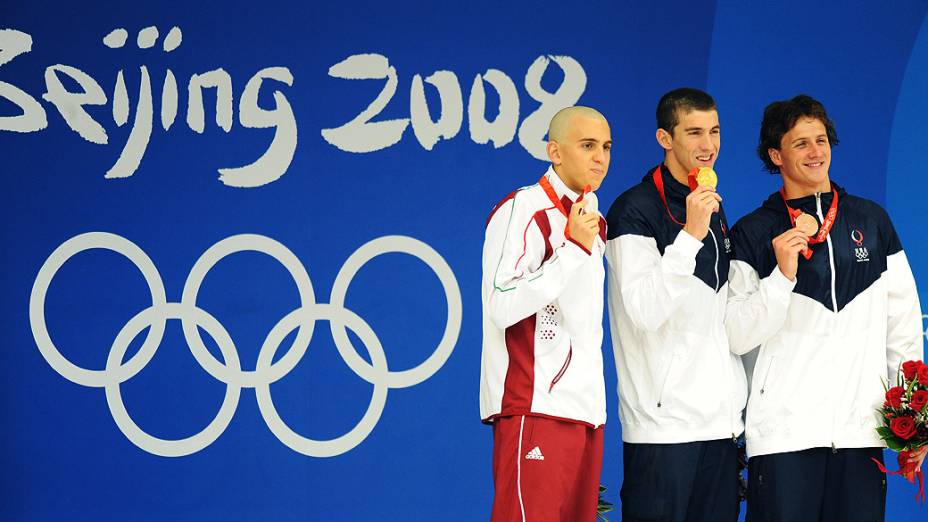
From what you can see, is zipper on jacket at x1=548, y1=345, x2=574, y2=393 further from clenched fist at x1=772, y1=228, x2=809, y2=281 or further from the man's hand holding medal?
clenched fist at x1=772, y1=228, x2=809, y2=281

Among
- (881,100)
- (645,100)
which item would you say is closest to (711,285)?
(645,100)

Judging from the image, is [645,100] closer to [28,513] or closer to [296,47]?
[296,47]

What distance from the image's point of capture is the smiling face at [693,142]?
389 cm

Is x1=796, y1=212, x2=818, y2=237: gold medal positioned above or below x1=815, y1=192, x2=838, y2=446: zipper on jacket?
above

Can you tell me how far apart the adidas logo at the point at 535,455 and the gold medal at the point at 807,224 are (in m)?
1.18

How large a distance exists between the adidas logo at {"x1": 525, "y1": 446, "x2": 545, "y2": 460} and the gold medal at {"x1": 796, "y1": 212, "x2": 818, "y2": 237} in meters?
1.18

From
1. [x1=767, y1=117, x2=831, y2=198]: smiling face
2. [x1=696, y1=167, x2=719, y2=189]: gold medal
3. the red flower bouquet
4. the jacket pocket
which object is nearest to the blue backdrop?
[x1=767, y1=117, x2=831, y2=198]: smiling face

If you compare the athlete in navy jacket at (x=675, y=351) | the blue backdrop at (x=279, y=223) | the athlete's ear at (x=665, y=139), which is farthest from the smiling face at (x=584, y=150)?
the blue backdrop at (x=279, y=223)

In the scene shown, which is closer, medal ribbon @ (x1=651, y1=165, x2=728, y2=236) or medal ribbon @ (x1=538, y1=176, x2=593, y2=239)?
medal ribbon @ (x1=538, y1=176, x2=593, y2=239)

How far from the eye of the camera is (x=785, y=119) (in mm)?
4031

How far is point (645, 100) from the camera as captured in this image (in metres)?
5.27

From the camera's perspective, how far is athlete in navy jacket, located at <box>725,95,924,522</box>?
3797mm

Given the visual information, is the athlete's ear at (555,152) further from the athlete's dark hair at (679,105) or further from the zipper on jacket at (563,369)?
the zipper on jacket at (563,369)

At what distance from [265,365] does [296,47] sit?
1471mm
